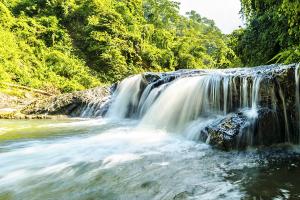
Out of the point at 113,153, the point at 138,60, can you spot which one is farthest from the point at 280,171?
the point at 138,60

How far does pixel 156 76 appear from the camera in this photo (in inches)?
466

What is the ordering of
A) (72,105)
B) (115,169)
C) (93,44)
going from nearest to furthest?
(115,169) → (72,105) → (93,44)

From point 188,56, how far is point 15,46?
1748cm

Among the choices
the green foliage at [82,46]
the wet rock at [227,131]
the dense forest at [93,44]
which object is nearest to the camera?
the wet rock at [227,131]

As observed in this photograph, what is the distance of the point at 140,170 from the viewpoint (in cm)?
475

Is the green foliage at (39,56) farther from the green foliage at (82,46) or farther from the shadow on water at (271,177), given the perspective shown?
the shadow on water at (271,177)

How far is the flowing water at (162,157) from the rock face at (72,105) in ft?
9.64

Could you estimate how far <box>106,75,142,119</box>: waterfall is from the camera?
12031 millimetres

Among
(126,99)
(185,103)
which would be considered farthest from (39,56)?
(185,103)

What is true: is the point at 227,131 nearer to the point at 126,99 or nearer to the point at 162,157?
the point at 162,157

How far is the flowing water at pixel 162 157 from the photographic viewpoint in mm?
3908

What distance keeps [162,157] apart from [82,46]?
906 inches

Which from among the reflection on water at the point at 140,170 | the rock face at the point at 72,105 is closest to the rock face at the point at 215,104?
the rock face at the point at 72,105

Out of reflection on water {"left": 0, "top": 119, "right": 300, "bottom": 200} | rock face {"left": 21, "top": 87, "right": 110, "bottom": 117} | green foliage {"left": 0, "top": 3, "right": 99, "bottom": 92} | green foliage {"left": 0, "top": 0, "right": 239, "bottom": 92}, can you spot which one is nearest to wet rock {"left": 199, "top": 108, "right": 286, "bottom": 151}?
reflection on water {"left": 0, "top": 119, "right": 300, "bottom": 200}
